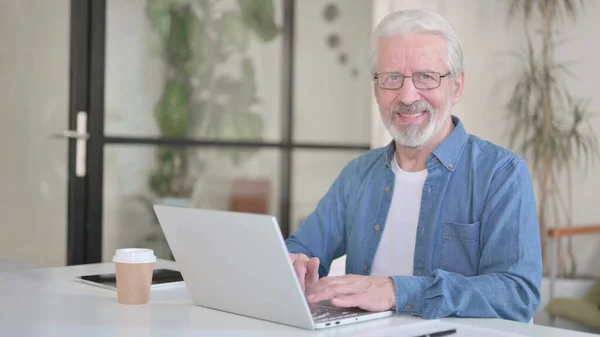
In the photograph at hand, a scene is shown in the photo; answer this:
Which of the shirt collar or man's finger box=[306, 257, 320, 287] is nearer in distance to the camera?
man's finger box=[306, 257, 320, 287]

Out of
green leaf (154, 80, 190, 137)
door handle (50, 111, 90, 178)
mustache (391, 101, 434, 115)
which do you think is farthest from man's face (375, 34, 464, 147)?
green leaf (154, 80, 190, 137)

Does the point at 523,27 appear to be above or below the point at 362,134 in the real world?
above

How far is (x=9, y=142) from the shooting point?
13.1ft

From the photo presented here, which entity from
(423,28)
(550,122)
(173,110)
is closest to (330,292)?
(423,28)

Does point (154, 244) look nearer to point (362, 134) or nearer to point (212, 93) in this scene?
point (212, 93)

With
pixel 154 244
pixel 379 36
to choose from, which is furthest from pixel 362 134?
pixel 379 36

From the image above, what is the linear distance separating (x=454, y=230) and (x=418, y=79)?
1.25 feet

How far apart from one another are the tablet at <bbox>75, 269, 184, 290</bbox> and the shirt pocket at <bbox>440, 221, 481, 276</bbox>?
0.61 metres

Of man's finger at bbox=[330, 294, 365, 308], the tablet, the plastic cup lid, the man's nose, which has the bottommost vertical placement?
the tablet

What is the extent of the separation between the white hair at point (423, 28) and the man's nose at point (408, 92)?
0.10 meters

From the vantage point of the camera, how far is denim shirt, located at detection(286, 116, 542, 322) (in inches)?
63.6

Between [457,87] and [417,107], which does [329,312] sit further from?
[457,87]

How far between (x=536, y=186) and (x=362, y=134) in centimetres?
112

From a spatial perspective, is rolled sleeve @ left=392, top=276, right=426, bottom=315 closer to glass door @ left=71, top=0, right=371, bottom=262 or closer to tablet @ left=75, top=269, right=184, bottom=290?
tablet @ left=75, top=269, right=184, bottom=290
